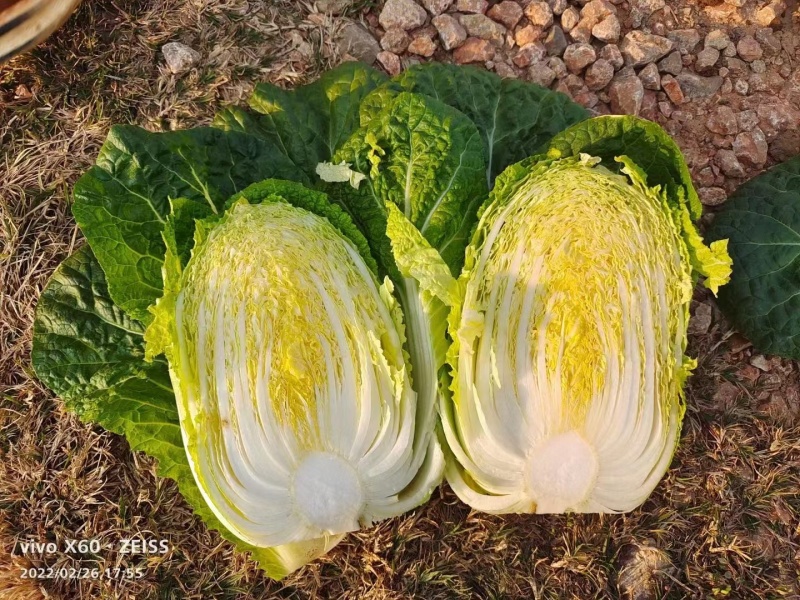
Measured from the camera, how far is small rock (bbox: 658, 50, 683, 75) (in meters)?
3.06

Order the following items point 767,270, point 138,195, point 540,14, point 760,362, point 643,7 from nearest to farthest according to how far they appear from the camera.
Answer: point 138,195, point 767,270, point 760,362, point 540,14, point 643,7

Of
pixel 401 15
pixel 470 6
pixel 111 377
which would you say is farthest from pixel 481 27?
pixel 111 377

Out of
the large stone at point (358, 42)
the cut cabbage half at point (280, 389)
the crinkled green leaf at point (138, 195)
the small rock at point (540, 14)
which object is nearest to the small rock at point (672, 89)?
the small rock at point (540, 14)

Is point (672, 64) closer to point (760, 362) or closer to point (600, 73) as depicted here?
point (600, 73)

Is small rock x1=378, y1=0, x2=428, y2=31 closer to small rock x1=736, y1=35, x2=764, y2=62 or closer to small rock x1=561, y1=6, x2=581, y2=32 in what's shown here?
small rock x1=561, y1=6, x2=581, y2=32

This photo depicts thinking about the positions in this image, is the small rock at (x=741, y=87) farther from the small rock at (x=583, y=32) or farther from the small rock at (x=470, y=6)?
the small rock at (x=470, y=6)

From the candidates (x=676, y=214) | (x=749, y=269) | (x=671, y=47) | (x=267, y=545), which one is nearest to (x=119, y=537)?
(x=267, y=545)

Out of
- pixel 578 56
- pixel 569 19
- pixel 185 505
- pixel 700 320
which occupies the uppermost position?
pixel 569 19

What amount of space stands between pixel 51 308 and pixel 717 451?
2553mm

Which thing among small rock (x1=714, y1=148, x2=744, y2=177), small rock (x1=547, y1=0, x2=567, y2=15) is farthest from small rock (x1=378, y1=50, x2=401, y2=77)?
small rock (x1=714, y1=148, x2=744, y2=177)

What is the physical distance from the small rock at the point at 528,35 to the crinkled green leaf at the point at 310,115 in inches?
26.7

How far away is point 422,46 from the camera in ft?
9.72

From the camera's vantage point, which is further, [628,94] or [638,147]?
[628,94]
